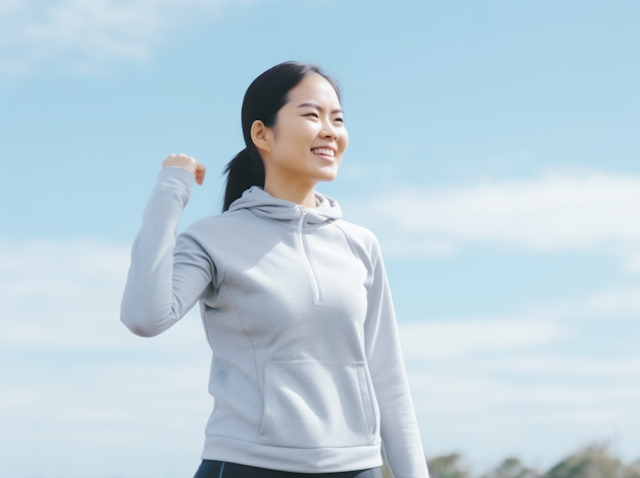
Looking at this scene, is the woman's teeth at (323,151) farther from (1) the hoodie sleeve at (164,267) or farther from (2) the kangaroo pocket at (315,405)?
(2) the kangaroo pocket at (315,405)

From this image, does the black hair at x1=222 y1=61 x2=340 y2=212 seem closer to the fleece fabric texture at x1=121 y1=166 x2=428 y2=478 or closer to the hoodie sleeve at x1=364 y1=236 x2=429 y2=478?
the fleece fabric texture at x1=121 y1=166 x2=428 y2=478

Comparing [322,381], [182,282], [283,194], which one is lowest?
[322,381]

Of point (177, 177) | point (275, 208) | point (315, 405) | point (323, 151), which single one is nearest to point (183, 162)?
point (177, 177)

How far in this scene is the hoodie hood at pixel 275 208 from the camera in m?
2.39

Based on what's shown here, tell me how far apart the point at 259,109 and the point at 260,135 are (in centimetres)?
8

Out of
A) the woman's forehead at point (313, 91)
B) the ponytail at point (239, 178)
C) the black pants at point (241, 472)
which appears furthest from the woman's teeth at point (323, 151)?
the black pants at point (241, 472)

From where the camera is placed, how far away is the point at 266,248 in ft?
7.57

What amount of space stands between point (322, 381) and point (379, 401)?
37cm

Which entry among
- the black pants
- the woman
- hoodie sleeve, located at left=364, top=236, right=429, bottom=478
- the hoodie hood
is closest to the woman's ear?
Answer: the woman

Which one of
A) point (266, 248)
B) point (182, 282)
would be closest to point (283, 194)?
point (266, 248)

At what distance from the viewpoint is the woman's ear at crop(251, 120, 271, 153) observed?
2479mm

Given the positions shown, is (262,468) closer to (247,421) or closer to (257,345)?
(247,421)

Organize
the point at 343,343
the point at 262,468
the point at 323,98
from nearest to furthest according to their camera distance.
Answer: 1. the point at 262,468
2. the point at 343,343
3. the point at 323,98

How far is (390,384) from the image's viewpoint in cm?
249
